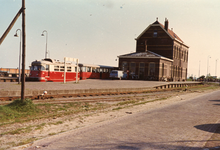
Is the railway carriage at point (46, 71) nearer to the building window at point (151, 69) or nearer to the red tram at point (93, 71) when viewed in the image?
the red tram at point (93, 71)

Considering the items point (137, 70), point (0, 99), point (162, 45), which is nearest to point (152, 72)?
point (137, 70)

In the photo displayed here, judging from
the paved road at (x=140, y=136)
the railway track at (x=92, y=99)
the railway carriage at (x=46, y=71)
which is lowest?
the paved road at (x=140, y=136)

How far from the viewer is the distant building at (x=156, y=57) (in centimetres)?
5266

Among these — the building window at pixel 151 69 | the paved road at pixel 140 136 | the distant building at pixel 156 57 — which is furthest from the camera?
the distant building at pixel 156 57

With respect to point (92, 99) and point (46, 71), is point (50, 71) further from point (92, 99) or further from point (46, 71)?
point (92, 99)

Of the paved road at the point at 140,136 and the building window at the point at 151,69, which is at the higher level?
the building window at the point at 151,69

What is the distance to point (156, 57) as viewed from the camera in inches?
2032

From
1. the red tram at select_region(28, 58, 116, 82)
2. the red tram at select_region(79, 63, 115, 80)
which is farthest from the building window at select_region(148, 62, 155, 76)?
the red tram at select_region(28, 58, 116, 82)

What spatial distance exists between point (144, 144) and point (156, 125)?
2542 mm

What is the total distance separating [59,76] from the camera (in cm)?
3303

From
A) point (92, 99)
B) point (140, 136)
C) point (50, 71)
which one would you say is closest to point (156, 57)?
point (50, 71)

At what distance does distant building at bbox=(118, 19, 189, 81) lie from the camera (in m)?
52.7

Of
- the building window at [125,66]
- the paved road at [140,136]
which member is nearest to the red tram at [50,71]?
the building window at [125,66]

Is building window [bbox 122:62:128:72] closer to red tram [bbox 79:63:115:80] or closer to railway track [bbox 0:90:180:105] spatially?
red tram [bbox 79:63:115:80]
